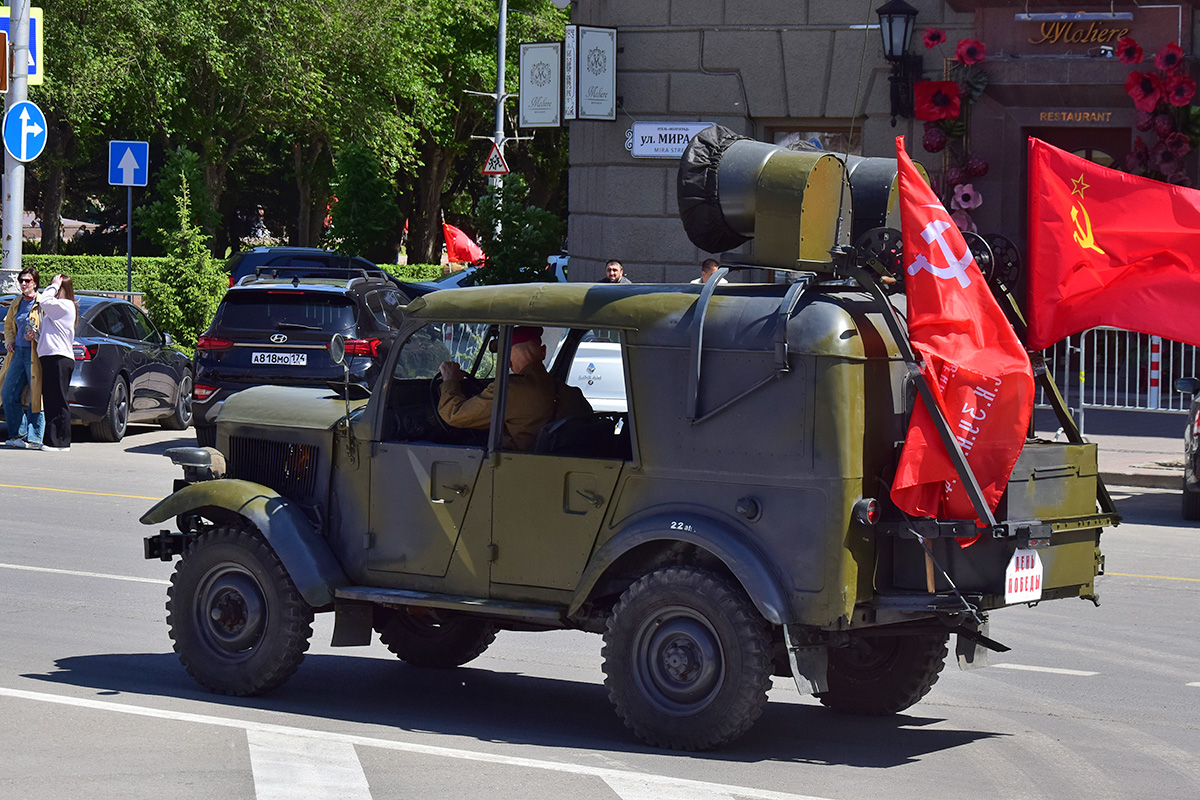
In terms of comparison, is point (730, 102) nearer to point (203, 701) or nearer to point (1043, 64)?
point (1043, 64)

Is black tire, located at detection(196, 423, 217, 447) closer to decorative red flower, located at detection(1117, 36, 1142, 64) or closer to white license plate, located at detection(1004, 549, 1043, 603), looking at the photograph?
white license plate, located at detection(1004, 549, 1043, 603)

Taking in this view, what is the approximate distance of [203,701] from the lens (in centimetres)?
743

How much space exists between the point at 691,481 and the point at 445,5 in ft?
160

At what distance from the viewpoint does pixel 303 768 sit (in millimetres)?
6270

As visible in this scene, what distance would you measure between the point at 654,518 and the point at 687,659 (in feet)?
1.80

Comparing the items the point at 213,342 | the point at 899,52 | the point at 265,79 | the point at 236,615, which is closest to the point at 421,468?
the point at 236,615

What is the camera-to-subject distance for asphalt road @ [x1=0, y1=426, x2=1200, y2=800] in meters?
6.16

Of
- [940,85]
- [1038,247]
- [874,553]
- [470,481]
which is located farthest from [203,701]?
[940,85]

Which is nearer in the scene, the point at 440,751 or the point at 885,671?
the point at 440,751

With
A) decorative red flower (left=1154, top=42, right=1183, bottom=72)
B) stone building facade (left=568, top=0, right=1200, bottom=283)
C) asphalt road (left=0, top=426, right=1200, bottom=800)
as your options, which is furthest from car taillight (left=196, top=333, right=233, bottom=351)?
decorative red flower (left=1154, top=42, right=1183, bottom=72)

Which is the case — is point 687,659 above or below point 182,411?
below

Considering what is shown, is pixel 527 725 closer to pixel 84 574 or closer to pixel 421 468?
pixel 421 468

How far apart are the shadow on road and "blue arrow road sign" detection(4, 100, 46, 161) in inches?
566

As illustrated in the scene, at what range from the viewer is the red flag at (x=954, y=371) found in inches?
245
